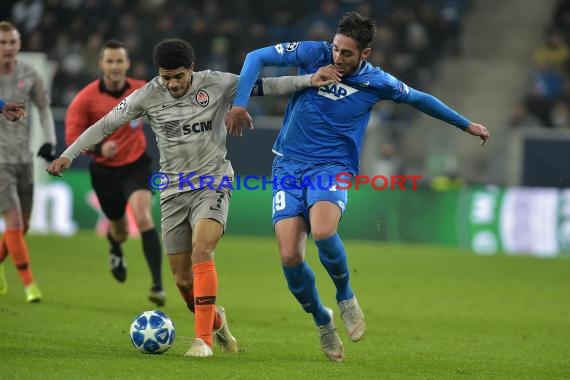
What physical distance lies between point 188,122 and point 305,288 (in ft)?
4.85

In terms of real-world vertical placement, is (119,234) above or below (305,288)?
below

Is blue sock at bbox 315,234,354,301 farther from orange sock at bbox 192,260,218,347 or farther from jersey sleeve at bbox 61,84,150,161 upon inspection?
jersey sleeve at bbox 61,84,150,161

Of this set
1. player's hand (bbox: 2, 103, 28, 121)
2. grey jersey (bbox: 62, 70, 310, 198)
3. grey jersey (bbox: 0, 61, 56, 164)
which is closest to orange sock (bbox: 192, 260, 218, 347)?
grey jersey (bbox: 62, 70, 310, 198)

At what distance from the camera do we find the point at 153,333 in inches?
310

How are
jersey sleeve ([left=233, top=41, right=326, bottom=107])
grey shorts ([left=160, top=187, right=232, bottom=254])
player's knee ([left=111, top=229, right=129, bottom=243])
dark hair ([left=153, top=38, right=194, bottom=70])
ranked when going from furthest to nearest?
1. player's knee ([left=111, top=229, right=129, bottom=243])
2. grey shorts ([left=160, top=187, right=232, bottom=254])
3. jersey sleeve ([left=233, top=41, right=326, bottom=107])
4. dark hair ([left=153, top=38, right=194, bottom=70])

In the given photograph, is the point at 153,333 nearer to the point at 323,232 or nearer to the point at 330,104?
the point at 323,232

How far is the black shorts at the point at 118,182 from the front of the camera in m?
11.5

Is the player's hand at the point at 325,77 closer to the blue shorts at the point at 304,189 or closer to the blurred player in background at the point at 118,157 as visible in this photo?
the blue shorts at the point at 304,189

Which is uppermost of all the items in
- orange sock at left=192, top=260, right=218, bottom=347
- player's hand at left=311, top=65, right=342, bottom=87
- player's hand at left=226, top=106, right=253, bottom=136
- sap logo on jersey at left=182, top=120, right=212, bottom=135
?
player's hand at left=311, top=65, right=342, bottom=87

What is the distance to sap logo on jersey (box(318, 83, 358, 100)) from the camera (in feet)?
26.8

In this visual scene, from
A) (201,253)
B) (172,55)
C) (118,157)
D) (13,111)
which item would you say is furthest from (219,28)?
(201,253)

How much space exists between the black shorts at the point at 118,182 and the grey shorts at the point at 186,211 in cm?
320

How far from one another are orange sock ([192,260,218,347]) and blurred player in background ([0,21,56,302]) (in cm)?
364

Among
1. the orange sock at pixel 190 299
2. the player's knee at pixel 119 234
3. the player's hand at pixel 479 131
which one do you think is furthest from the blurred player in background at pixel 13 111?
the player's hand at pixel 479 131
